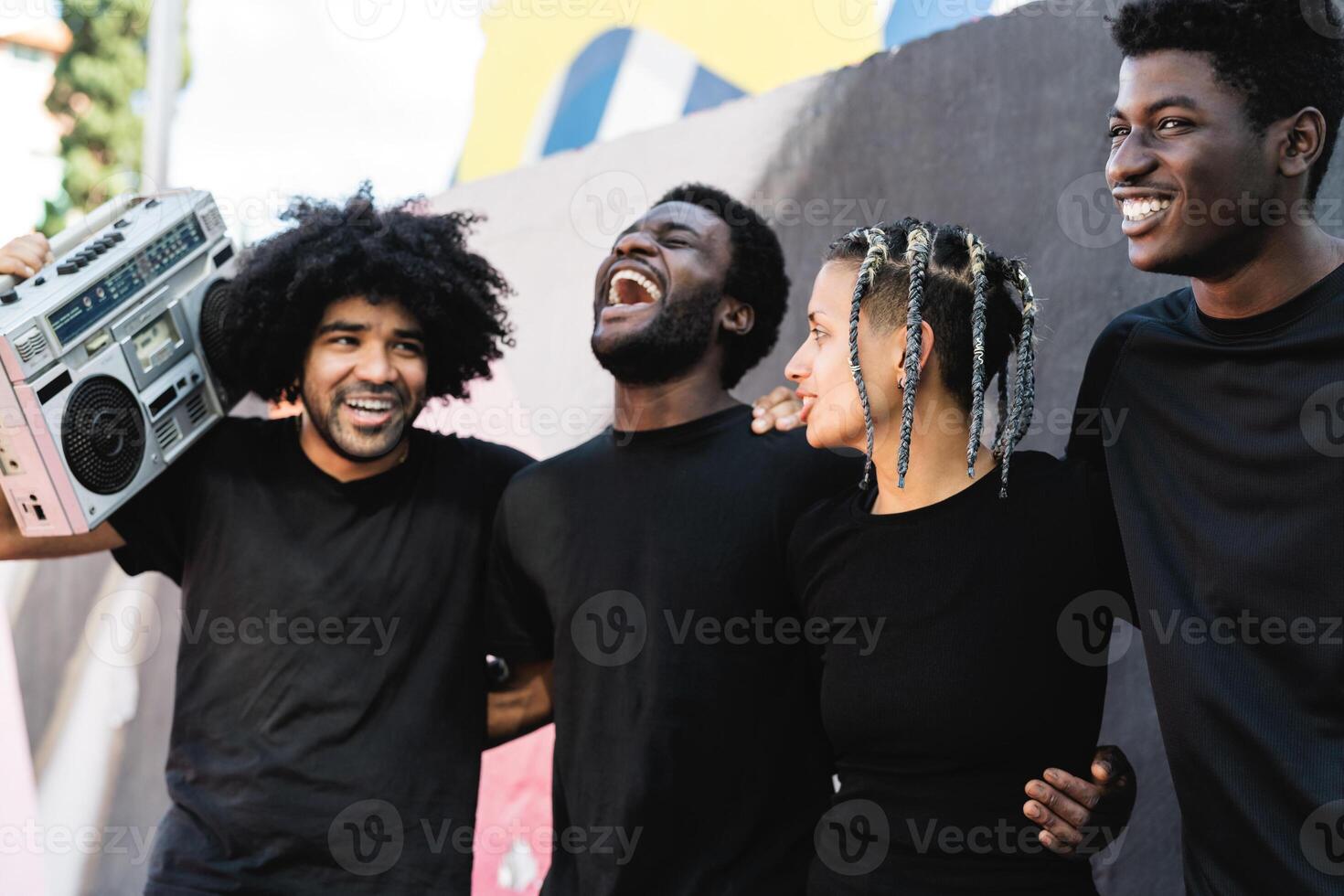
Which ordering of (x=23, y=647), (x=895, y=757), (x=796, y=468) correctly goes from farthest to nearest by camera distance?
1. (x=23, y=647)
2. (x=796, y=468)
3. (x=895, y=757)

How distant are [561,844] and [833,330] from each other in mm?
1210

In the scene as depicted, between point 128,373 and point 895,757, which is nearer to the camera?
point 895,757

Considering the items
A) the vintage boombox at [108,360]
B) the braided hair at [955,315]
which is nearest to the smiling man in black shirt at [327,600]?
the vintage boombox at [108,360]

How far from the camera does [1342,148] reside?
2523 millimetres

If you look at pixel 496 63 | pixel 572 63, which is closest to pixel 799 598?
pixel 572 63

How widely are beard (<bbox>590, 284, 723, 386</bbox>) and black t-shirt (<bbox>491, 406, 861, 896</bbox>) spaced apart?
0.15 meters

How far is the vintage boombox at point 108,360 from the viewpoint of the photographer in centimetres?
243

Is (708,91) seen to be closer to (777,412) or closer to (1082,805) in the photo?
(777,412)

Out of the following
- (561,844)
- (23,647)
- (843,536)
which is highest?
(843,536)

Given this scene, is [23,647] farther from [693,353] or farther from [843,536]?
[843,536]

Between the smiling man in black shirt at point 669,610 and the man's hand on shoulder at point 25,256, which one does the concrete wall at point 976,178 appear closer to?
the smiling man in black shirt at point 669,610

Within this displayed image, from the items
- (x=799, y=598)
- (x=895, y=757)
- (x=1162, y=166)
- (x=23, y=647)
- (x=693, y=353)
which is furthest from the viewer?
(x=23, y=647)

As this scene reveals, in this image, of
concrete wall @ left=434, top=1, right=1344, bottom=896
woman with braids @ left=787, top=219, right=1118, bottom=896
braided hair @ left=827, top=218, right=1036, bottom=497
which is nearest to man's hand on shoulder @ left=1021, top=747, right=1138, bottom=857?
woman with braids @ left=787, top=219, right=1118, bottom=896

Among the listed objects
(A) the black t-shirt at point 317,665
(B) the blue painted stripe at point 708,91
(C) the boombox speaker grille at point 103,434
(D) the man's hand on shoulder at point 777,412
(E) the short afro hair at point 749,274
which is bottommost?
(A) the black t-shirt at point 317,665
